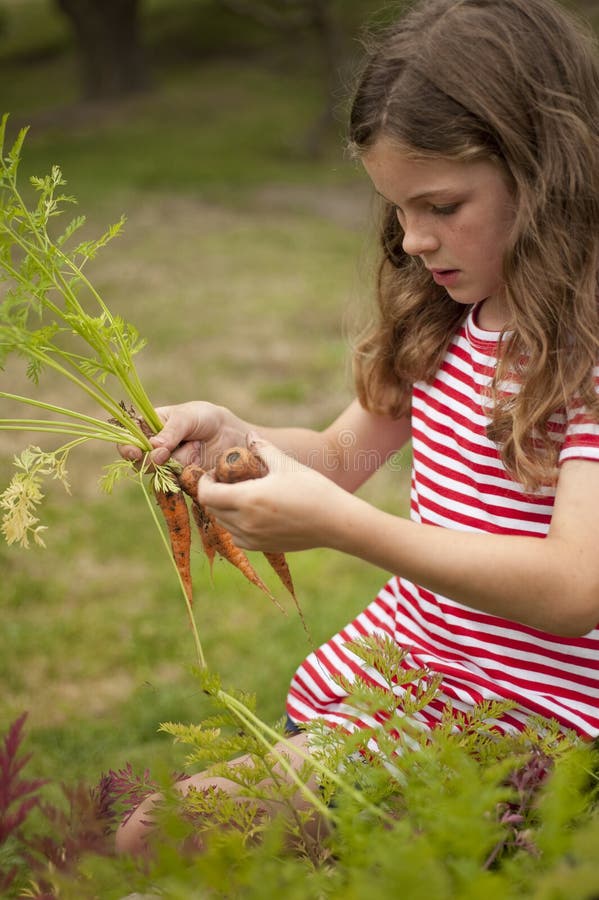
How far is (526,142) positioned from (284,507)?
0.83 m

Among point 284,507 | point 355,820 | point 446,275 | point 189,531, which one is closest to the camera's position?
point 355,820

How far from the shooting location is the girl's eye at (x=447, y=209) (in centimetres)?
181

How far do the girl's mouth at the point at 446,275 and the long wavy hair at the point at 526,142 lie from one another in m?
0.10

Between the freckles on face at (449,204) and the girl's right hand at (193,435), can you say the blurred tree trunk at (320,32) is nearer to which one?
the girl's right hand at (193,435)

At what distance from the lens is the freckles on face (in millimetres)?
1786

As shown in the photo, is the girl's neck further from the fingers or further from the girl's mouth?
the fingers

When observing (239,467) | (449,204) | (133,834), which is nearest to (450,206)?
(449,204)

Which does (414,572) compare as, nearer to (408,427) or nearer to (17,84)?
(408,427)

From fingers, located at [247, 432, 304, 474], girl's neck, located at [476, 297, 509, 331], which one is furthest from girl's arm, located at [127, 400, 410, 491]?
girl's neck, located at [476, 297, 509, 331]

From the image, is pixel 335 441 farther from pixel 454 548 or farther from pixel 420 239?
pixel 454 548

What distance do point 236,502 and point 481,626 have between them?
653 millimetres

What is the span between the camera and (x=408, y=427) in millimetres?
2459

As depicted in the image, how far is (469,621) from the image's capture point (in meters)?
1.98

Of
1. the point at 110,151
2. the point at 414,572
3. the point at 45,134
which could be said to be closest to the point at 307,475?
the point at 414,572
